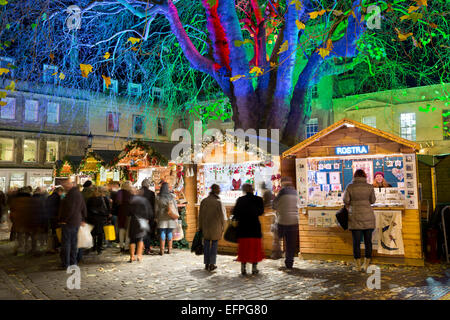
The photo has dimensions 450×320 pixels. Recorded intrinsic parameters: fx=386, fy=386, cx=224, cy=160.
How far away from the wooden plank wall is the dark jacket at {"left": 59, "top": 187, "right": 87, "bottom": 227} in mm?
5299

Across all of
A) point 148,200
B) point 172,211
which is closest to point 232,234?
point 172,211

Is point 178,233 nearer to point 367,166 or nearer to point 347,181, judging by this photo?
point 347,181

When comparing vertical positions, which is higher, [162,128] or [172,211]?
[162,128]

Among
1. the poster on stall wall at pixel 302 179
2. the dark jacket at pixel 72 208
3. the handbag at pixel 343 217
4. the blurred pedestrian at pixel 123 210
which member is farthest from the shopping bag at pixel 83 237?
the handbag at pixel 343 217

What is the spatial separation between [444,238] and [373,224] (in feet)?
8.11

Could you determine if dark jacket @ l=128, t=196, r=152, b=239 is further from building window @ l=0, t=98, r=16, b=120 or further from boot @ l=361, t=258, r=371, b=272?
building window @ l=0, t=98, r=16, b=120

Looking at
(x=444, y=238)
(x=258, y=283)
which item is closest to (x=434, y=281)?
(x=444, y=238)

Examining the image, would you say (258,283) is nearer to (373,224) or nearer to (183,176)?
(373,224)

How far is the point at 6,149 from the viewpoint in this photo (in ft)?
96.6

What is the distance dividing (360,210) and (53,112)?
29.5 metres

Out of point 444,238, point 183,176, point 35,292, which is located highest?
point 183,176

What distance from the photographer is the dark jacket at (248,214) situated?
7.93m
